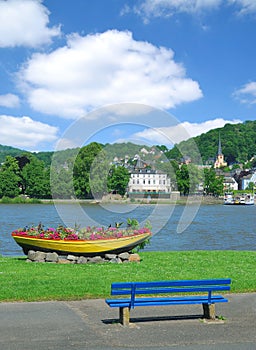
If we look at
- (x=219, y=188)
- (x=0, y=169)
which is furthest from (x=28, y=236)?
(x=219, y=188)

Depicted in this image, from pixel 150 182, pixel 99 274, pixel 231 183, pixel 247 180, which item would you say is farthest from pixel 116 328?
pixel 247 180

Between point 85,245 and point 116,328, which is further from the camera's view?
point 85,245

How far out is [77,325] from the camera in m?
7.39

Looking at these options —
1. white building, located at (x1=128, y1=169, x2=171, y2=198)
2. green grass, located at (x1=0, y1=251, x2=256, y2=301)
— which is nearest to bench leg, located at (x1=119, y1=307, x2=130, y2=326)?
green grass, located at (x1=0, y1=251, x2=256, y2=301)

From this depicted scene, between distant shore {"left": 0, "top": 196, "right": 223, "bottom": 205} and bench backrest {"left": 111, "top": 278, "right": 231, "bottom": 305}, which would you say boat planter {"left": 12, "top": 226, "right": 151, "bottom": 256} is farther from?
distant shore {"left": 0, "top": 196, "right": 223, "bottom": 205}

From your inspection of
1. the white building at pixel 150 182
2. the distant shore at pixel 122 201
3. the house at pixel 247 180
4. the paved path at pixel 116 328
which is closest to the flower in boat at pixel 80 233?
the paved path at pixel 116 328

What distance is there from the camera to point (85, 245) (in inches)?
547

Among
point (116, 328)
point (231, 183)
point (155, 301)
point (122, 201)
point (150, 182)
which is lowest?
point (116, 328)

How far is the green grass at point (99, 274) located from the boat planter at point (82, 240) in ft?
1.81

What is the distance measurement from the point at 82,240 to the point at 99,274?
2.10 meters

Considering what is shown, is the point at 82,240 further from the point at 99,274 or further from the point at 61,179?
the point at 61,179

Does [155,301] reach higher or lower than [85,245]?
lower

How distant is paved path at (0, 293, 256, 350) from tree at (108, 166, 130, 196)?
14953 millimetres

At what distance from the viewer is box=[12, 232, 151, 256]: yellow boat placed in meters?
13.9
